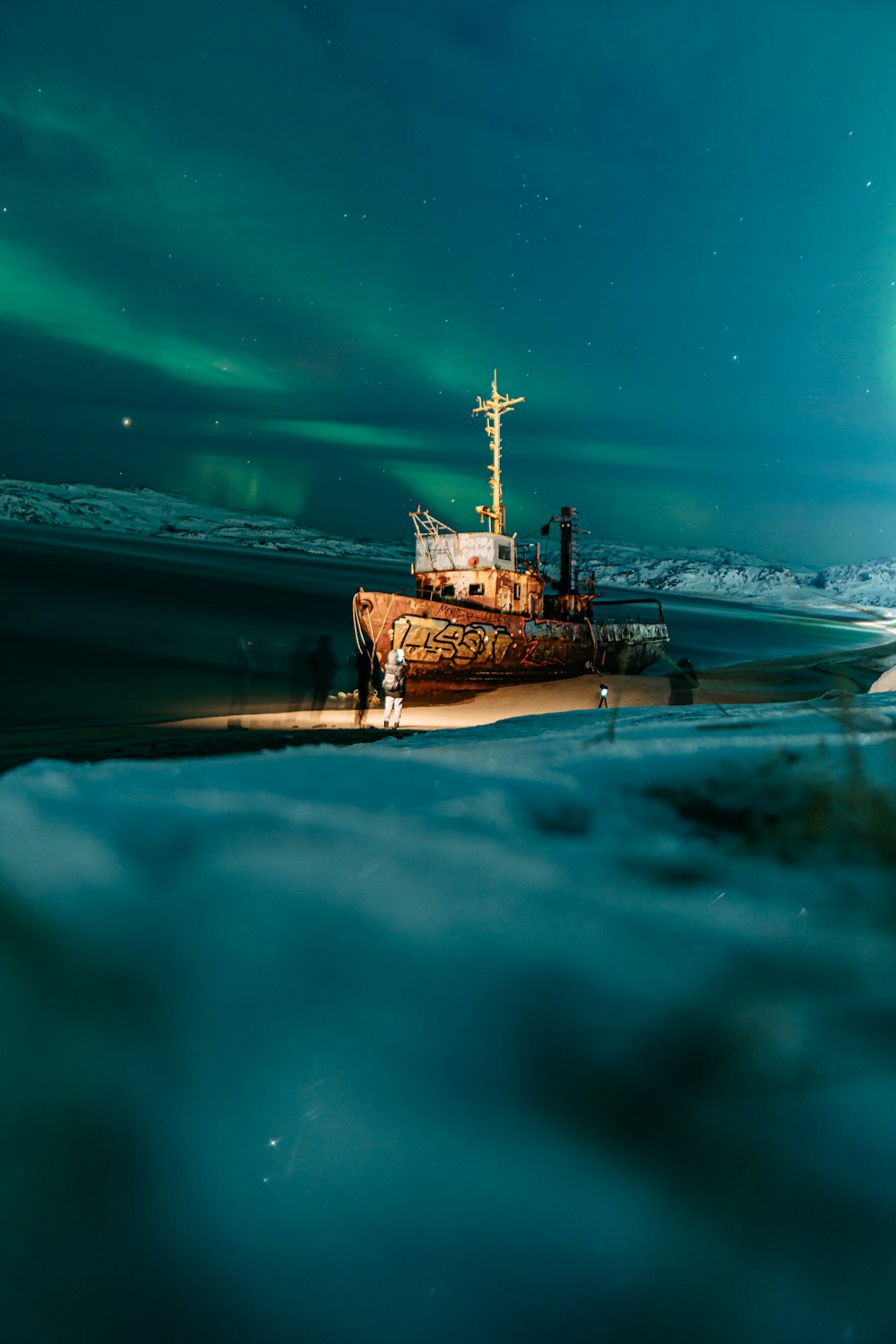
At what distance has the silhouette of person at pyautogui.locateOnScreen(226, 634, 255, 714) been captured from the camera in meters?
19.9

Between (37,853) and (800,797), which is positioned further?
(800,797)

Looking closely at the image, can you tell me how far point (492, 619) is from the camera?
21.6m

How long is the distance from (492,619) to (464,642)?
1.47 meters

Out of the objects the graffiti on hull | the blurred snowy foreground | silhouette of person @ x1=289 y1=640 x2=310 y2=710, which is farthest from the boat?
the blurred snowy foreground

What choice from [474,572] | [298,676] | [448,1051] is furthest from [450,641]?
[448,1051]

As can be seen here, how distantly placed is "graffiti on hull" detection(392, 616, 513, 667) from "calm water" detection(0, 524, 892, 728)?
3.84 metres

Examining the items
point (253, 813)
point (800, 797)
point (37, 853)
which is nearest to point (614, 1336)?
point (253, 813)

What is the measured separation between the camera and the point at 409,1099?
1604mm

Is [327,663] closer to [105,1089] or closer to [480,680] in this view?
[480,680]

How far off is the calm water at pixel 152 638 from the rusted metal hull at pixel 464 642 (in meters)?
3.57

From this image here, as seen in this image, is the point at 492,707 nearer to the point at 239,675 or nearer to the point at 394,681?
the point at 394,681

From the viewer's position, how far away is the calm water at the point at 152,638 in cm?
1953

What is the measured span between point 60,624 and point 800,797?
3749 centimetres

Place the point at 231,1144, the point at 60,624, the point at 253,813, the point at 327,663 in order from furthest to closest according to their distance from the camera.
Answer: the point at 60,624 < the point at 327,663 < the point at 253,813 < the point at 231,1144
